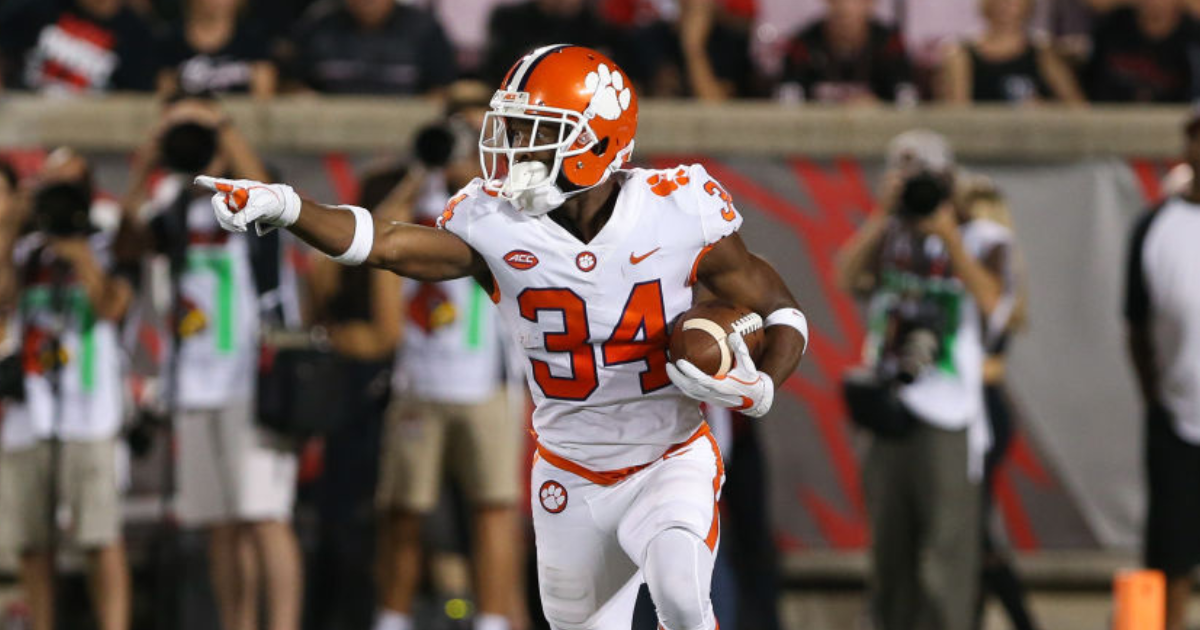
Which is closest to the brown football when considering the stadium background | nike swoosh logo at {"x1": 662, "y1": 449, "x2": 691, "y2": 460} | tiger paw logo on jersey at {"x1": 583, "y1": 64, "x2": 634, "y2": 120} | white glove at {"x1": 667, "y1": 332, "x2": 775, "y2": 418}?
white glove at {"x1": 667, "y1": 332, "x2": 775, "y2": 418}

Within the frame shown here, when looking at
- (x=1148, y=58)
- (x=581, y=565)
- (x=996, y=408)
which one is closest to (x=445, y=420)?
(x=996, y=408)

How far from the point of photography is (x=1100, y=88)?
351 inches

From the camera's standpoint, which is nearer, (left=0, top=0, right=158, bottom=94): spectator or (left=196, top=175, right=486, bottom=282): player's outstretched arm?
(left=196, top=175, right=486, bottom=282): player's outstretched arm

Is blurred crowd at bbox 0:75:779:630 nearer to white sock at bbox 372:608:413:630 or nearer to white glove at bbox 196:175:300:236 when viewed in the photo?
white sock at bbox 372:608:413:630

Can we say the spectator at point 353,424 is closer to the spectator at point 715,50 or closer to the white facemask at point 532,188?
the spectator at point 715,50

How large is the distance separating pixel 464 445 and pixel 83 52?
2.65 meters

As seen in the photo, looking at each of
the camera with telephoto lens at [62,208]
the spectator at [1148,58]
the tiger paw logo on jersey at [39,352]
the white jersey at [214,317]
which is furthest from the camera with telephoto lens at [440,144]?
the spectator at [1148,58]

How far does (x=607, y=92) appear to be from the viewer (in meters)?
4.62

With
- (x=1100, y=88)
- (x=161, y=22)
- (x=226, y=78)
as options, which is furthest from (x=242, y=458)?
(x=1100, y=88)

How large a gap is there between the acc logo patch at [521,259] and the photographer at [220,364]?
2.41 m

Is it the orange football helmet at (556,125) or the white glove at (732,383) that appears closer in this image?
the white glove at (732,383)

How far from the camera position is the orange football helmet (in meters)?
4.50

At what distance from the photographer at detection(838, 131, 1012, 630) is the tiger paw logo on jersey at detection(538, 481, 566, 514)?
213 cm

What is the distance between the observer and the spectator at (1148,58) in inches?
349
